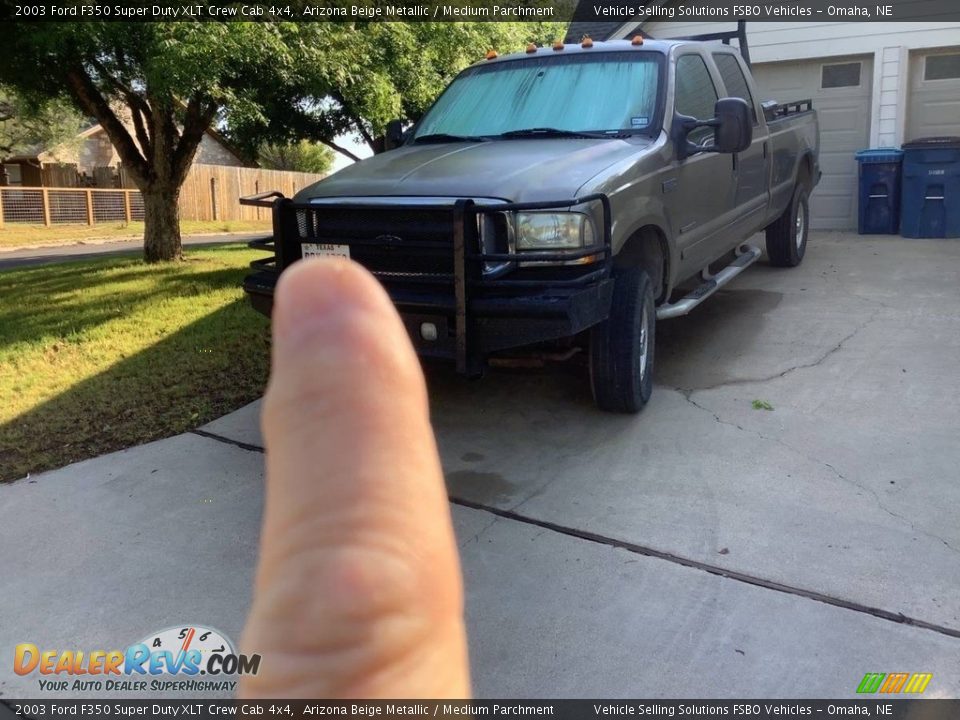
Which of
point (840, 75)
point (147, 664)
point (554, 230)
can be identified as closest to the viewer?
point (147, 664)

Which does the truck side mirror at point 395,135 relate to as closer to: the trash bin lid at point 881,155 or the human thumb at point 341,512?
the human thumb at point 341,512

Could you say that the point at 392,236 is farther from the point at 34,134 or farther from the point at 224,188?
the point at 34,134

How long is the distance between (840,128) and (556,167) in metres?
8.89

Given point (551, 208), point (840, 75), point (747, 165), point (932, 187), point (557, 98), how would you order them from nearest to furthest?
point (551, 208) → point (557, 98) → point (747, 165) → point (932, 187) → point (840, 75)

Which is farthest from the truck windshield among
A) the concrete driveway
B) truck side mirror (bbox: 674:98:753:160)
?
the concrete driveway

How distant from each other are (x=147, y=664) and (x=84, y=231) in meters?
26.4

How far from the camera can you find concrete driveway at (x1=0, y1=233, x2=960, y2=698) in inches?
111

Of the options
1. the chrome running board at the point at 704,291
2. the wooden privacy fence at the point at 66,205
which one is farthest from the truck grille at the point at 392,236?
the wooden privacy fence at the point at 66,205

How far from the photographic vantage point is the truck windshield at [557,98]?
206 inches

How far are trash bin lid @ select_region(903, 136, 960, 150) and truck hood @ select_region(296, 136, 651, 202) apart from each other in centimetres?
701

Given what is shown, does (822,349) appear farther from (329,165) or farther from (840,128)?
(329,165)

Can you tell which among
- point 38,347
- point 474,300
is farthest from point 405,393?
point 38,347

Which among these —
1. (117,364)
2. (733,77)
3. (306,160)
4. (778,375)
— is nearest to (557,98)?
(733,77)

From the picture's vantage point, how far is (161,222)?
1128 centimetres
